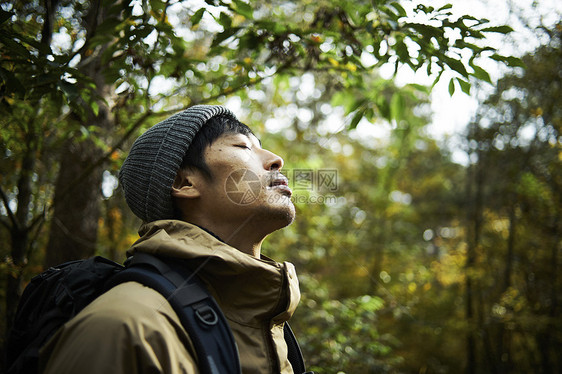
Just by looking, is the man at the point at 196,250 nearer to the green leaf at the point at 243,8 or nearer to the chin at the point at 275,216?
the chin at the point at 275,216

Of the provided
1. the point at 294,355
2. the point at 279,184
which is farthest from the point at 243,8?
the point at 294,355

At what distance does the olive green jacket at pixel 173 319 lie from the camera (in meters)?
1.06

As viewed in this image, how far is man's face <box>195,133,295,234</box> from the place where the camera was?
6.00ft

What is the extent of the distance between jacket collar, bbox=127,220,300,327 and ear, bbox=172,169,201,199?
0.95 feet

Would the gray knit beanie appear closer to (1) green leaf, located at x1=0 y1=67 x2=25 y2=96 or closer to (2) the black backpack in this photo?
(2) the black backpack

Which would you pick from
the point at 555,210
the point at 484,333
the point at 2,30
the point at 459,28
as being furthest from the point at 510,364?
the point at 2,30

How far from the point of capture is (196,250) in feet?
4.70

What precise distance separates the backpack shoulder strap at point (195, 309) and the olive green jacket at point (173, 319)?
29mm

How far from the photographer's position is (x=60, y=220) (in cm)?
345

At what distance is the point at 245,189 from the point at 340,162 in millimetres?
11375

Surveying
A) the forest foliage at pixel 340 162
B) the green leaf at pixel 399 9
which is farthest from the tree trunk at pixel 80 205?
the green leaf at pixel 399 9

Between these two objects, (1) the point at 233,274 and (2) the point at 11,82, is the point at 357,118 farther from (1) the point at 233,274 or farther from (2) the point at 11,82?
(2) the point at 11,82

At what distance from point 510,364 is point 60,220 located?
346 inches

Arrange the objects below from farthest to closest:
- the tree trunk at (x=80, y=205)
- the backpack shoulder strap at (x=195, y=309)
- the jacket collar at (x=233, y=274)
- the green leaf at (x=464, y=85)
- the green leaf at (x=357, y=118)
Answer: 1. the tree trunk at (x=80, y=205)
2. the green leaf at (x=357, y=118)
3. the green leaf at (x=464, y=85)
4. the jacket collar at (x=233, y=274)
5. the backpack shoulder strap at (x=195, y=309)
